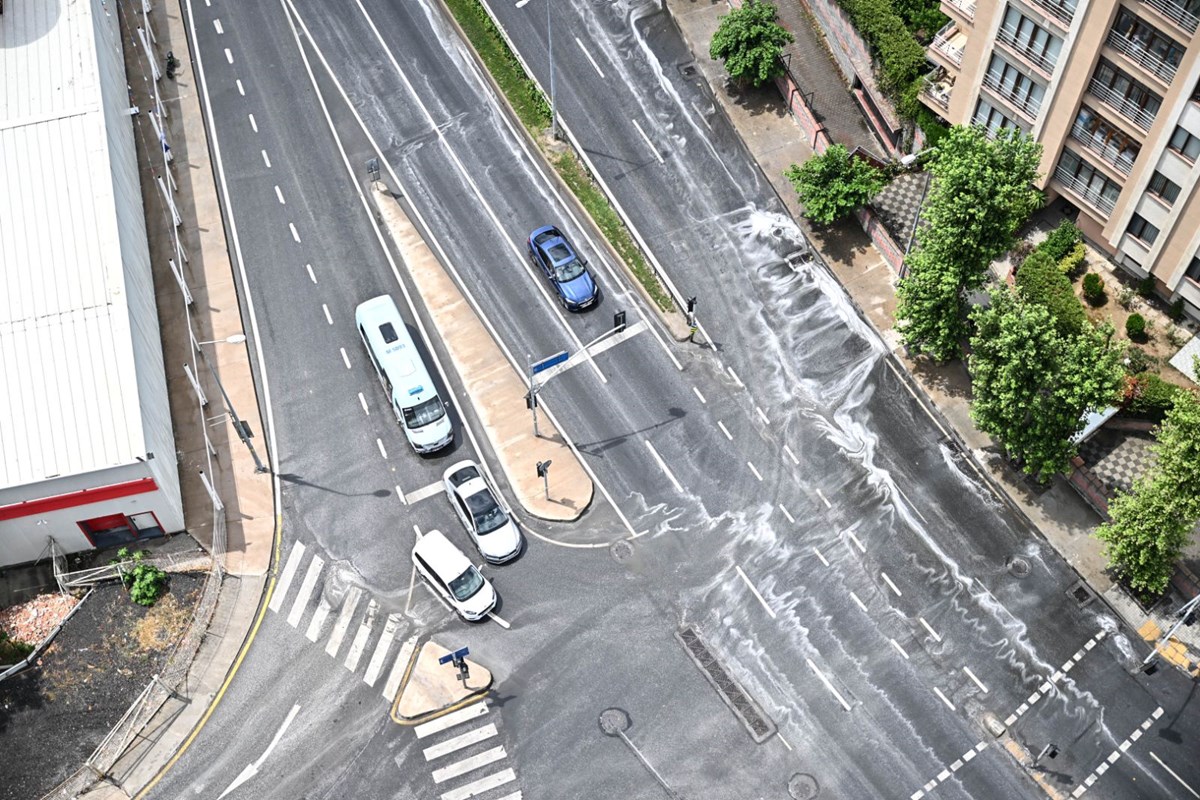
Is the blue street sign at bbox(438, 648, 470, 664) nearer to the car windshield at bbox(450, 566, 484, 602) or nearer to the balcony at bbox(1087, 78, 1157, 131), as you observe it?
the car windshield at bbox(450, 566, 484, 602)

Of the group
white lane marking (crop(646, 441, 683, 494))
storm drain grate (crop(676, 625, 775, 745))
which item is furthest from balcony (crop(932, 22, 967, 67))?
storm drain grate (crop(676, 625, 775, 745))

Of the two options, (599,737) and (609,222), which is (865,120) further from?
(599,737)

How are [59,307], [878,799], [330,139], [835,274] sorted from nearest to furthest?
[878,799]
[59,307]
[835,274]
[330,139]

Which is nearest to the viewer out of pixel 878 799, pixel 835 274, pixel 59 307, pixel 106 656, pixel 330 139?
pixel 878 799

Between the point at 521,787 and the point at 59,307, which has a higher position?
the point at 59,307

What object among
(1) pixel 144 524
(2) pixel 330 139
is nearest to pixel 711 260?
(2) pixel 330 139

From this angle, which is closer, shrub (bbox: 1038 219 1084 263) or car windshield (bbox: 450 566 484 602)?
car windshield (bbox: 450 566 484 602)
